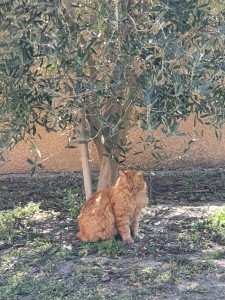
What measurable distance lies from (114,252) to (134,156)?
3790 mm

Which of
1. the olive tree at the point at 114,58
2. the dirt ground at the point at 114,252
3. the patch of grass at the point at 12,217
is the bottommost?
the dirt ground at the point at 114,252

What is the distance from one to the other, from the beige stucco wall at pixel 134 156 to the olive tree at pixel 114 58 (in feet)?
11.9

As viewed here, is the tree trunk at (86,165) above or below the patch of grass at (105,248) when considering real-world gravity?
above

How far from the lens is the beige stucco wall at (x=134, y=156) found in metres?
9.59

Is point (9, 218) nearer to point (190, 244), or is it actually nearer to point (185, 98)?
point (190, 244)

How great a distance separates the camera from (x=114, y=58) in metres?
5.38

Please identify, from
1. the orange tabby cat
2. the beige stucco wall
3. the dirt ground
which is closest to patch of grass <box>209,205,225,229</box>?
the dirt ground

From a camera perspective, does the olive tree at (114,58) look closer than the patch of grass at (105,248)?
Yes

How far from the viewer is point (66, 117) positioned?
5863 millimetres

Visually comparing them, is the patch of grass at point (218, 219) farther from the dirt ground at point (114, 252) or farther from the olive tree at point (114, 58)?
the olive tree at point (114, 58)

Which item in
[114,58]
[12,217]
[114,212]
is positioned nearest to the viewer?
[114,58]

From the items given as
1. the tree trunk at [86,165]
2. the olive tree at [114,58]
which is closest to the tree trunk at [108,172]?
the tree trunk at [86,165]

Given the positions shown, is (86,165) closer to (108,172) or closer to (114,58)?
(108,172)

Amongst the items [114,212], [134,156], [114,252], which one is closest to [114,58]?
[114,212]
